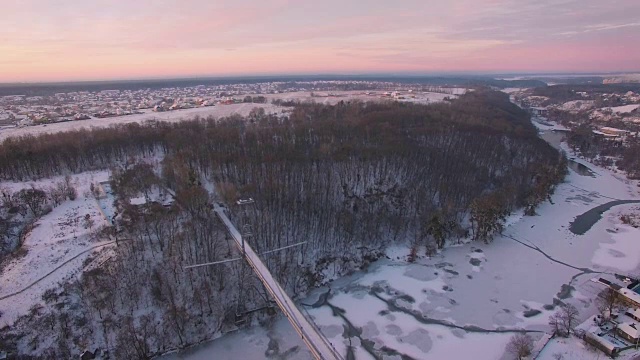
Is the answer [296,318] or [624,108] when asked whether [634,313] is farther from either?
[624,108]

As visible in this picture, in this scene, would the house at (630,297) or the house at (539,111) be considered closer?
the house at (630,297)

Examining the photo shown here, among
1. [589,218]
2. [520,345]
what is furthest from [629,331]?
[589,218]

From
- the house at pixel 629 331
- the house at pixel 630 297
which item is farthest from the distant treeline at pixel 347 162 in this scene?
the house at pixel 629 331

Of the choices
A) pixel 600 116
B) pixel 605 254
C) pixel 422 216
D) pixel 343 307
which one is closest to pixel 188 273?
pixel 343 307

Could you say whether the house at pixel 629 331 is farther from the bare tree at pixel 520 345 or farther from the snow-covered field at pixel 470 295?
the bare tree at pixel 520 345

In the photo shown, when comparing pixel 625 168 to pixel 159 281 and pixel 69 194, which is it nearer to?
pixel 159 281

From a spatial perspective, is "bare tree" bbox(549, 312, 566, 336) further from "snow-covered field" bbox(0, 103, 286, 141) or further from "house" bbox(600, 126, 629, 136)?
"house" bbox(600, 126, 629, 136)

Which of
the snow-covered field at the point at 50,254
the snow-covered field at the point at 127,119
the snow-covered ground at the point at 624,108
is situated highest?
the snow-covered field at the point at 127,119
